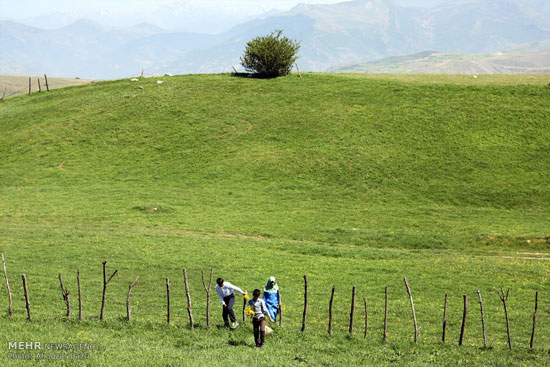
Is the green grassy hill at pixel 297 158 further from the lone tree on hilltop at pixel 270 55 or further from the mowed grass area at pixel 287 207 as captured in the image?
the lone tree on hilltop at pixel 270 55

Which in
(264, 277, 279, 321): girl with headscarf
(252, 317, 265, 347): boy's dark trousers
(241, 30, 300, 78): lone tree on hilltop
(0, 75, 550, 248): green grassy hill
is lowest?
(252, 317, 265, 347): boy's dark trousers

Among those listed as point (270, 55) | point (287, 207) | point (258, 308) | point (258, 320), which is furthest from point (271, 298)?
point (270, 55)

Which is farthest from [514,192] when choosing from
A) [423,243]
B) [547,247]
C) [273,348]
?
[273,348]

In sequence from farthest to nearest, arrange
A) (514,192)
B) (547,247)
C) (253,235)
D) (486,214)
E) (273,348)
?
(514,192)
(486,214)
(253,235)
(547,247)
(273,348)

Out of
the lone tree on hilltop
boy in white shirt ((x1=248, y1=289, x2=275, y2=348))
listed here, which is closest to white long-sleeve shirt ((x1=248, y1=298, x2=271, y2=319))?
boy in white shirt ((x1=248, y1=289, x2=275, y2=348))

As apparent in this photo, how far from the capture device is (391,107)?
73.4 meters

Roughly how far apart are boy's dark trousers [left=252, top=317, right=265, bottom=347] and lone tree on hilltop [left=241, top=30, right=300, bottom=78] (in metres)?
76.0

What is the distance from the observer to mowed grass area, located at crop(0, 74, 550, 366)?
20.8 metres

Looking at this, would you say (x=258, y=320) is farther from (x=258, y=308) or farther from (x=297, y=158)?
(x=297, y=158)

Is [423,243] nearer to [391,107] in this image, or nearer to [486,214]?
[486,214]

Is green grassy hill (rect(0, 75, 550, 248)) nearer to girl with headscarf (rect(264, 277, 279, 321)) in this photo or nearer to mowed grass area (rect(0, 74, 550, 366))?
mowed grass area (rect(0, 74, 550, 366))

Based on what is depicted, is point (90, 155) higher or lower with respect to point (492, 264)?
higher

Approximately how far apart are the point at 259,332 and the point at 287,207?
32.1 m

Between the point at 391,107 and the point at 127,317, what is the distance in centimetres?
6071
